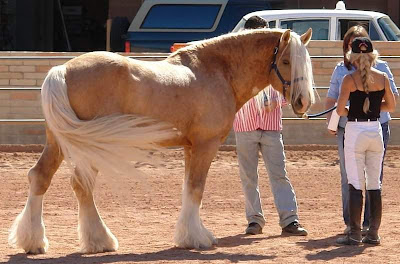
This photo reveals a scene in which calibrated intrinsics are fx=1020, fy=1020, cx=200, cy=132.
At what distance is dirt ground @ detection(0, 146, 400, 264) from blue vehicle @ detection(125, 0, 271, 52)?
3957 millimetres

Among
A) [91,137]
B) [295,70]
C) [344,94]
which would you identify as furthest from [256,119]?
[91,137]

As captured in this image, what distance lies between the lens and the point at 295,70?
321 inches

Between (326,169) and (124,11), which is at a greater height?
(124,11)

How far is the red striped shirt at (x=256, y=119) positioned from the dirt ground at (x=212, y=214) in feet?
3.09

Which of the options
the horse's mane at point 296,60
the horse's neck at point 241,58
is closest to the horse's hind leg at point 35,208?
the horse's mane at point 296,60

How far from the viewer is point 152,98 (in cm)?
779

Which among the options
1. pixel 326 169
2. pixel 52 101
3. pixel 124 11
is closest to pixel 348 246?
pixel 52 101

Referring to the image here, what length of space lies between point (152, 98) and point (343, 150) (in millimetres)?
1871

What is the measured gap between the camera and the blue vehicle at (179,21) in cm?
1753

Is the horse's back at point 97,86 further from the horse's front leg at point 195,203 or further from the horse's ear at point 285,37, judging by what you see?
the horse's ear at point 285,37

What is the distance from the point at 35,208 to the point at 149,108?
1146 millimetres

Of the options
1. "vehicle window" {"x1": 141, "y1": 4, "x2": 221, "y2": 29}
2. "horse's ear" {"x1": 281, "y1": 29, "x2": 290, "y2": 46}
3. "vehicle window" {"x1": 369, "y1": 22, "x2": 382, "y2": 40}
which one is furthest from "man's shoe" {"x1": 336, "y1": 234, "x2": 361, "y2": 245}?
"vehicle window" {"x1": 141, "y1": 4, "x2": 221, "y2": 29}

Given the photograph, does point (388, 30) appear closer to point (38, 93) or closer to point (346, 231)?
point (38, 93)

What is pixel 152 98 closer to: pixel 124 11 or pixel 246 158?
pixel 246 158
